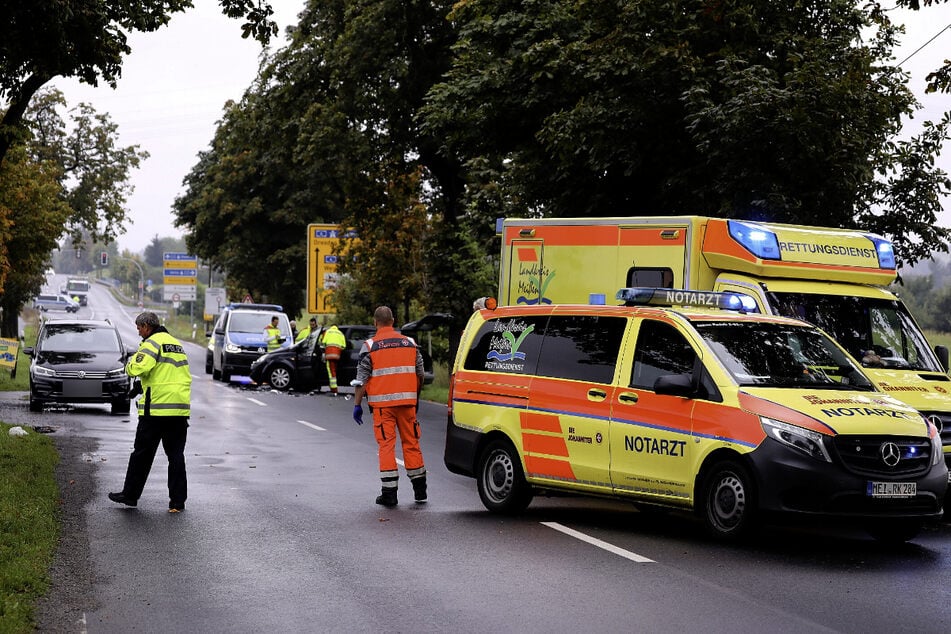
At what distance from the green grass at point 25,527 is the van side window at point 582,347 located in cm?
429

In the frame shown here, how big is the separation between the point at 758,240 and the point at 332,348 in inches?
766

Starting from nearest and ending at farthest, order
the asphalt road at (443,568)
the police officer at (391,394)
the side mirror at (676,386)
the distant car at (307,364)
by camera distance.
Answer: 1. the asphalt road at (443,568)
2. the side mirror at (676,386)
3. the police officer at (391,394)
4. the distant car at (307,364)

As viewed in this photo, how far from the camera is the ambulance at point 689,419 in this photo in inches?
373

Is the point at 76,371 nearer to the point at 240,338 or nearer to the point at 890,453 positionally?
the point at 240,338

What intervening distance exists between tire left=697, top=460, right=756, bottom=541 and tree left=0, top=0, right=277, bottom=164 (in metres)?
8.68

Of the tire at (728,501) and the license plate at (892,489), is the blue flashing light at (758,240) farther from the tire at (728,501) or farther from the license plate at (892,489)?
the license plate at (892,489)

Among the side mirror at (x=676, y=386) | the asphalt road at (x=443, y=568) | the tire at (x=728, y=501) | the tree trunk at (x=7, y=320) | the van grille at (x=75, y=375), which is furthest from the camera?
the tree trunk at (x=7, y=320)

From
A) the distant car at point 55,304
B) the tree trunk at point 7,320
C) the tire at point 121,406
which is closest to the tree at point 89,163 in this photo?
the tree trunk at point 7,320

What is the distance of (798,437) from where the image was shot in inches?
373

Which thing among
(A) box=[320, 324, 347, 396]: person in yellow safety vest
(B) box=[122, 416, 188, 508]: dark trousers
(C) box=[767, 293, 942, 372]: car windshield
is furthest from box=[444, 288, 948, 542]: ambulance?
(A) box=[320, 324, 347, 396]: person in yellow safety vest

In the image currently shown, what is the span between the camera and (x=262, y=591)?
8.30 metres

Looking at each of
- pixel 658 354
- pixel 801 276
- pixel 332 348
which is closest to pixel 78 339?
pixel 332 348

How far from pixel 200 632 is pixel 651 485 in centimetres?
427

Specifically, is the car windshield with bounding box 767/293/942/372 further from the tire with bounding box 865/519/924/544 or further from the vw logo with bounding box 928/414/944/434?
the tire with bounding box 865/519/924/544
